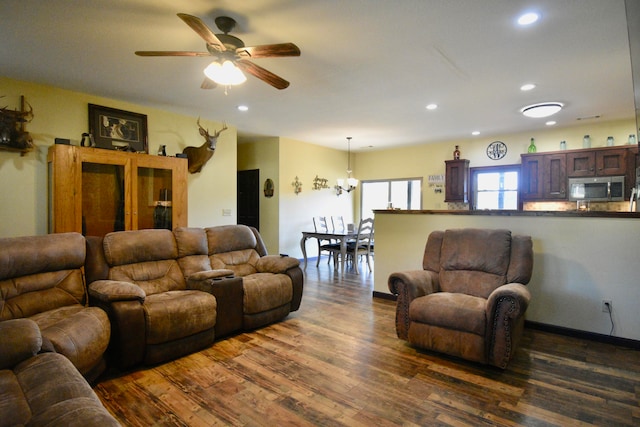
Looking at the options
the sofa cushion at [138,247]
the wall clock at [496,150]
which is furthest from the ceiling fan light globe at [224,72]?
the wall clock at [496,150]

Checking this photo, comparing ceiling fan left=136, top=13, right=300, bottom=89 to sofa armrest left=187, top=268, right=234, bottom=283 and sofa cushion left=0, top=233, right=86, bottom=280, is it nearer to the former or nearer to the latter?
sofa cushion left=0, top=233, right=86, bottom=280

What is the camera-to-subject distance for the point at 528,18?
2.48m

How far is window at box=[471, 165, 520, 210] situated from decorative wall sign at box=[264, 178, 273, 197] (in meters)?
4.43

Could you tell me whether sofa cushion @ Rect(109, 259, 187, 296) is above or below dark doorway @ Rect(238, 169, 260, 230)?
below

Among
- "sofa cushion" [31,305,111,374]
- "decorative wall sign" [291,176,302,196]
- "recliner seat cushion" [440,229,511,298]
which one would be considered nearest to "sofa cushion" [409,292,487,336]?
"recliner seat cushion" [440,229,511,298]

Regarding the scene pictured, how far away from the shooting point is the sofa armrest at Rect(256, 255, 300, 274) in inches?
143

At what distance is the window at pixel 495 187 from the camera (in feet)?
21.8

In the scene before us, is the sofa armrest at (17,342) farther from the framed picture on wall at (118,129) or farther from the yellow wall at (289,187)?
the yellow wall at (289,187)

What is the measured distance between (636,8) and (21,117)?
18.6ft

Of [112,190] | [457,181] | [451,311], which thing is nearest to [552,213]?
[451,311]

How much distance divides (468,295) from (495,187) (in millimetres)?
4758

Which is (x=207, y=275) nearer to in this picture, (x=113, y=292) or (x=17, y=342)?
(x=113, y=292)

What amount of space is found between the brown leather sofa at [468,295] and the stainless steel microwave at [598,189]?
150 inches

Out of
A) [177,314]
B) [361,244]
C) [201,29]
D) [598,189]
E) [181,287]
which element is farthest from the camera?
[361,244]
